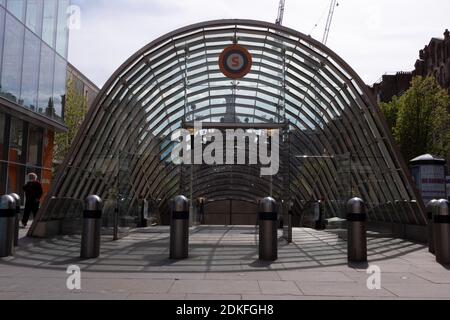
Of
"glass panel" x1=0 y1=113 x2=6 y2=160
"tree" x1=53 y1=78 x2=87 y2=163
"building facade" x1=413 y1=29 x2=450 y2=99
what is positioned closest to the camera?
"glass panel" x1=0 y1=113 x2=6 y2=160

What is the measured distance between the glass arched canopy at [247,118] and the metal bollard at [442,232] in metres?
4.03

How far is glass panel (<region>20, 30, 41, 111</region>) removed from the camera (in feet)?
69.9

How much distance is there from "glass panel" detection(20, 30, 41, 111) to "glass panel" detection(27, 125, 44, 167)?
2.09 metres

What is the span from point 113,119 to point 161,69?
3491 millimetres

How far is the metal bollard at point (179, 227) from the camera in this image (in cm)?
986

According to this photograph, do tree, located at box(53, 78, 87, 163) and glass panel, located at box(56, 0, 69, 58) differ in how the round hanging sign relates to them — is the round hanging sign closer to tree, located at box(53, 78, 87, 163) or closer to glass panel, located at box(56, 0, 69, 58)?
glass panel, located at box(56, 0, 69, 58)

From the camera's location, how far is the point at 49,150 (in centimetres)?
2631

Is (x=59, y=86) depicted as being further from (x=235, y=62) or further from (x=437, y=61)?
(x=437, y=61)

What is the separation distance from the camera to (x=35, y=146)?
24359 millimetres

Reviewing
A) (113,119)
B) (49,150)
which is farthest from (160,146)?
(113,119)

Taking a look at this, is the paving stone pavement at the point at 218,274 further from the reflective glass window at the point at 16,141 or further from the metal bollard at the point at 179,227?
the reflective glass window at the point at 16,141

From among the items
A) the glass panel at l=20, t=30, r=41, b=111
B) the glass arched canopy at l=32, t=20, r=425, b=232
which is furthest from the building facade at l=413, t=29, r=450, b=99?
the glass panel at l=20, t=30, r=41, b=111

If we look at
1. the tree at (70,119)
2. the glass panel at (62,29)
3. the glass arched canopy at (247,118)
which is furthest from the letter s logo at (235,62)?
the tree at (70,119)
